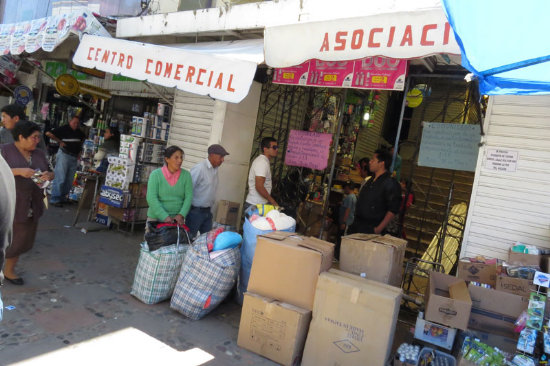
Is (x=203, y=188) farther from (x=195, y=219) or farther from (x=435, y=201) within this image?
(x=435, y=201)

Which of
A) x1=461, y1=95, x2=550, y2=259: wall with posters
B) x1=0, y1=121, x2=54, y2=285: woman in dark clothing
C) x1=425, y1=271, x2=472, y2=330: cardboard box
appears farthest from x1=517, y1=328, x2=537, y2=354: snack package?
x1=0, y1=121, x2=54, y2=285: woman in dark clothing

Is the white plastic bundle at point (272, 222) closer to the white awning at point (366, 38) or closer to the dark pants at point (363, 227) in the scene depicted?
the dark pants at point (363, 227)

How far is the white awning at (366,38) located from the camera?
3.14 m

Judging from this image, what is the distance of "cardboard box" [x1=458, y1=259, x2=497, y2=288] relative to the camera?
3639 mm

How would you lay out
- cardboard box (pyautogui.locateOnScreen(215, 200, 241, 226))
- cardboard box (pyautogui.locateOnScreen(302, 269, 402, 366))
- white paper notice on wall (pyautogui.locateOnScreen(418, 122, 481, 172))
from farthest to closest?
cardboard box (pyautogui.locateOnScreen(215, 200, 241, 226)) < white paper notice on wall (pyautogui.locateOnScreen(418, 122, 481, 172)) < cardboard box (pyautogui.locateOnScreen(302, 269, 402, 366))

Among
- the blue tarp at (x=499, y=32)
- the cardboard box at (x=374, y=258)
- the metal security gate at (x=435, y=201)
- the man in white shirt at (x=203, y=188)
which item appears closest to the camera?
the blue tarp at (x=499, y=32)

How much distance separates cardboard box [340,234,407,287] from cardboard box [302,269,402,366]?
0.27 metres

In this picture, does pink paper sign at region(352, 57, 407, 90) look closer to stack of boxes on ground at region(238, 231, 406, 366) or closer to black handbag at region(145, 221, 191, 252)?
stack of boxes on ground at region(238, 231, 406, 366)

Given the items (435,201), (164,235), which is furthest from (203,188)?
(435,201)

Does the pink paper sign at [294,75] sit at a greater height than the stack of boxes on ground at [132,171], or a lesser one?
greater

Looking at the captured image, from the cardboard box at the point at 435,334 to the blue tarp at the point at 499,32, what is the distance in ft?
6.95

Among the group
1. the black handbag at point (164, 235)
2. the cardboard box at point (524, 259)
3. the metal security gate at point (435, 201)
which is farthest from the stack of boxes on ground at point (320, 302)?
the metal security gate at point (435, 201)

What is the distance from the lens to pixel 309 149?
20.2 feet

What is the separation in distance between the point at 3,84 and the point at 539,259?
13.6 meters
